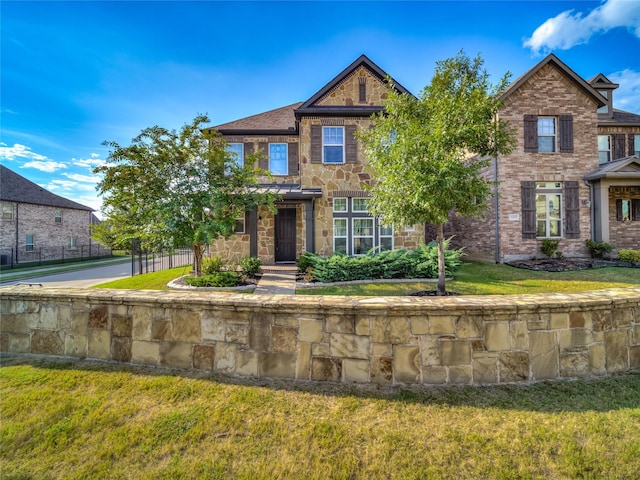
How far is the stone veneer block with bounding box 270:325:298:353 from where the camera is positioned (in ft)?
9.71

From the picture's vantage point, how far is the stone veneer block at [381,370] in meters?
2.85

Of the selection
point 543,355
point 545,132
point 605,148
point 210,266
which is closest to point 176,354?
point 543,355

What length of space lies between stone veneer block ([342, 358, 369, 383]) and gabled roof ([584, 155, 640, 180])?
1423 cm

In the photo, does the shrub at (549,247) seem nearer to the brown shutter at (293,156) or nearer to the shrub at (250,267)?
the brown shutter at (293,156)

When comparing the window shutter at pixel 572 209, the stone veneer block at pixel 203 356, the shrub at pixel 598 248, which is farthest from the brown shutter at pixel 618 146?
the stone veneer block at pixel 203 356

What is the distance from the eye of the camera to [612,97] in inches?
545

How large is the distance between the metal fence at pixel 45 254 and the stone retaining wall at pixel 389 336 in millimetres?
22077

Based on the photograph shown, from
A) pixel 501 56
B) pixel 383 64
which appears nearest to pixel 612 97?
pixel 501 56

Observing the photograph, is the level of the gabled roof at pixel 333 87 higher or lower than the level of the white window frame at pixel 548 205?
higher

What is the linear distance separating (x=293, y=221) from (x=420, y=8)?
8606 millimetres

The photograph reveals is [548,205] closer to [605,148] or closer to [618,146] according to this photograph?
[605,148]

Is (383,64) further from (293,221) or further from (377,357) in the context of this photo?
(377,357)

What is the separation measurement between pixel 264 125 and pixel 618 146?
697 inches

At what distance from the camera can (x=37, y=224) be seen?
2188 cm
